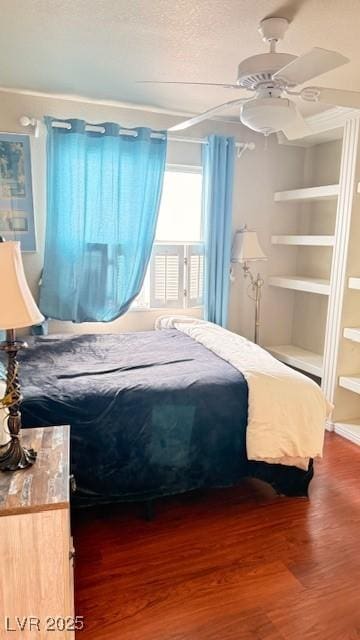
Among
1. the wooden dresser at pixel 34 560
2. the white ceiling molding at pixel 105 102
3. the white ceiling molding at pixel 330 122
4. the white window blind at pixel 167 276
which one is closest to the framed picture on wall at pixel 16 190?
the white ceiling molding at pixel 105 102

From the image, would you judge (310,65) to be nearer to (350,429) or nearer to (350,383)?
(350,383)

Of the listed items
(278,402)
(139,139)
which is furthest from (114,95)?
(278,402)

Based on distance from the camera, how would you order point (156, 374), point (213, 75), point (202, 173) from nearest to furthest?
1. point (156, 374)
2. point (213, 75)
3. point (202, 173)

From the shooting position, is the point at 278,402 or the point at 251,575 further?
the point at 278,402

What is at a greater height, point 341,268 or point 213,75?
point 213,75

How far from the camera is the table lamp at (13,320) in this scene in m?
1.33

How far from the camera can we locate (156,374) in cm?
244

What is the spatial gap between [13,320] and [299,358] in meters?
3.04

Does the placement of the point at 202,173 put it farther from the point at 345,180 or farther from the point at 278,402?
the point at 278,402

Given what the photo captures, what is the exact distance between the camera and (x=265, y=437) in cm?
229

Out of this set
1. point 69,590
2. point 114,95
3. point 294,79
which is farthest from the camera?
point 114,95

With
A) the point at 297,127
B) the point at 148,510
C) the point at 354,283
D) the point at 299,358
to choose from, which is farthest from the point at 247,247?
the point at 148,510

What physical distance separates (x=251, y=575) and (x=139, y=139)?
299cm

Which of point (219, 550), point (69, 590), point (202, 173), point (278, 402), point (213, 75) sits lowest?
point (219, 550)
